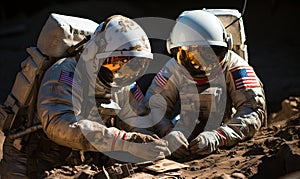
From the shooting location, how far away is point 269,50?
38.5 feet

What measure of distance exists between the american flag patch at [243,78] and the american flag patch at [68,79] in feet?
5.36

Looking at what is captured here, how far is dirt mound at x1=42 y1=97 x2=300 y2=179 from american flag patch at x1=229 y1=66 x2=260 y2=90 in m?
0.53

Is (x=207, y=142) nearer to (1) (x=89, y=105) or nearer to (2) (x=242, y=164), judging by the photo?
(2) (x=242, y=164)

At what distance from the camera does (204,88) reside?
565 cm

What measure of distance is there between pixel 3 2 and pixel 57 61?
923 centimetres

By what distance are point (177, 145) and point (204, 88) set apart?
0.94 m

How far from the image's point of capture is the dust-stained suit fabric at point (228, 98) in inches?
212

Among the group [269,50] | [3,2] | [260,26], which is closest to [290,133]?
[269,50]

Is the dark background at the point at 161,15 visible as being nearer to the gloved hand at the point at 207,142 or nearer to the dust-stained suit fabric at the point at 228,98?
the dust-stained suit fabric at the point at 228,98

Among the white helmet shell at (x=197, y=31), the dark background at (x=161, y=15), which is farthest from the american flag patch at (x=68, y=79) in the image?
the dark background at (x=161, y=15)

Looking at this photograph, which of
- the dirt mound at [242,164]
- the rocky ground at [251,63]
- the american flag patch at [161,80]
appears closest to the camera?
the dirt mound at [242,164]

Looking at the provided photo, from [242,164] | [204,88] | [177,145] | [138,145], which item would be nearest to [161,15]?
[204,88]

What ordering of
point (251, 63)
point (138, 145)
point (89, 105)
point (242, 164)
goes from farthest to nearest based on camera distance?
point (251, 63)
point (89, 105)
point (138, 145)
point (242, 164)

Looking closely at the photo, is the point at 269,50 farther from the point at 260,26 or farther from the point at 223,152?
the point at 223,152
